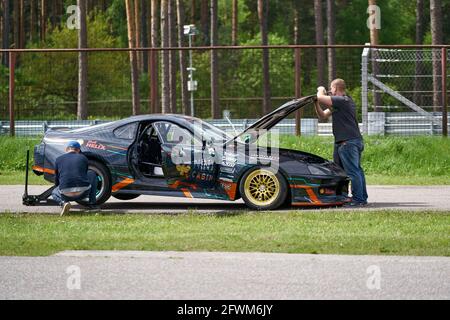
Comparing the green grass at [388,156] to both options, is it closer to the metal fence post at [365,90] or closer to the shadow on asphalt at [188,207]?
the metal fence post at [365,90]

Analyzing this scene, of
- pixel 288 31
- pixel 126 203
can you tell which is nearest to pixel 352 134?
pixel 126 203

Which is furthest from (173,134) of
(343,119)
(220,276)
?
(220,276)

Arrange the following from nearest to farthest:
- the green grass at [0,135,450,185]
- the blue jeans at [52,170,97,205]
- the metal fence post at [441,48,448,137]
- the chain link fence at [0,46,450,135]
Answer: the blue jeans at [52,170,97,205] → the green grass at [0,135,450,185] → the metal fence post at [441,48,448,137] → the chain link fence at [0,46,450,135]

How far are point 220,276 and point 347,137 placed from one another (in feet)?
20.7

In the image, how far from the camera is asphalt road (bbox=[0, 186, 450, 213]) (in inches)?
586

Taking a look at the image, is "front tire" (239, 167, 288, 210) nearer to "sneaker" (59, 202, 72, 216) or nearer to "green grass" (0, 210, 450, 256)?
"green grass" (0, 210, 450, 256)

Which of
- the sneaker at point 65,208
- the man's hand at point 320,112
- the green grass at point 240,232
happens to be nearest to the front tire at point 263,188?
the green grass at point 240,232

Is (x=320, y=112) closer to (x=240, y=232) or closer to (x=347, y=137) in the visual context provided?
(x=347, y=137)

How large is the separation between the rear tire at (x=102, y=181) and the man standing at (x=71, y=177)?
1.55 ft

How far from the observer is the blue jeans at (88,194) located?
14.2m

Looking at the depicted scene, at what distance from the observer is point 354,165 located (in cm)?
1500

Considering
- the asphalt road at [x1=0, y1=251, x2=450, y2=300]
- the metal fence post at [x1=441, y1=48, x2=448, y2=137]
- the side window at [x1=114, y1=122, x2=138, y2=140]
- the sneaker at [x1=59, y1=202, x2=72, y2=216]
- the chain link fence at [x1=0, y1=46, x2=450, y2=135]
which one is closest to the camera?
the asphalt road at [x1=0, y1=251, x2=450, y2=300]

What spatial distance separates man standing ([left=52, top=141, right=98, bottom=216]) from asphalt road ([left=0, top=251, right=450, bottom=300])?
12.6ft

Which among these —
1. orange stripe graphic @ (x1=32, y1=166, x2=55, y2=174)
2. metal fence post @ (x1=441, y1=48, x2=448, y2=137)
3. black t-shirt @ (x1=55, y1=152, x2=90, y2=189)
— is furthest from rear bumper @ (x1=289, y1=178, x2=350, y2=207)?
metal fence post @ (x1=441, y1=48, x2=448, y2=137)
